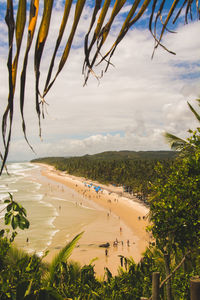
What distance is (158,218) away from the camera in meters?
3.86

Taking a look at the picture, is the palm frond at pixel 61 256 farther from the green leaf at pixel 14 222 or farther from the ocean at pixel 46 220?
the ocean at pixel 46 220

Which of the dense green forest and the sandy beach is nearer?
the dense green forest

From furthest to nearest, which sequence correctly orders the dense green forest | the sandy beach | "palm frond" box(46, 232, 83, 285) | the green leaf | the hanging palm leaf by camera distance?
the sandy beach < "palm frond" box(46, 232, 83, 285) < the dense green forest < the green leaf < the hanging palm leaf

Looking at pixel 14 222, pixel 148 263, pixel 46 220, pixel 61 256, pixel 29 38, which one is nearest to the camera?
pixel 29 38

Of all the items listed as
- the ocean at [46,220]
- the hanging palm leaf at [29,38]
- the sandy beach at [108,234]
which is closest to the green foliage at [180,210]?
the hanging palm leaf at [29,38]

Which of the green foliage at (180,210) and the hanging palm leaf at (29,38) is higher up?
the hanging palm leaf at (29,38)

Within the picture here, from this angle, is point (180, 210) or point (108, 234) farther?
point (108, 234)

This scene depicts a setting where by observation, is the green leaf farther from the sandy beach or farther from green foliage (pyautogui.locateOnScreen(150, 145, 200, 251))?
the sandy beach

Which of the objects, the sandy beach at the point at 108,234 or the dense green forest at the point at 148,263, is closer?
the dense green forest at the point at 148,263

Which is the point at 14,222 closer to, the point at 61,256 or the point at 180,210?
the point at 61,256

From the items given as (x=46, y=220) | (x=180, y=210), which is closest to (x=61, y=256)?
(x=180, y=210)

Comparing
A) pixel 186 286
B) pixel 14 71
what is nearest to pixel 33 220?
pixel 186 286

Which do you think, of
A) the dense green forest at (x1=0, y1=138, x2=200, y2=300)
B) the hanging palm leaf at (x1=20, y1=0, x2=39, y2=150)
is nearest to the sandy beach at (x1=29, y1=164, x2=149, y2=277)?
the dense green forest at (x1=0, y1=138, x2=200, y2=300)

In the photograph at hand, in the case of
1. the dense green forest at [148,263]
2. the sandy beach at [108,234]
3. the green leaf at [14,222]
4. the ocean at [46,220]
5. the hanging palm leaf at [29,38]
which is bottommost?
the sandy beach at [108,234]
